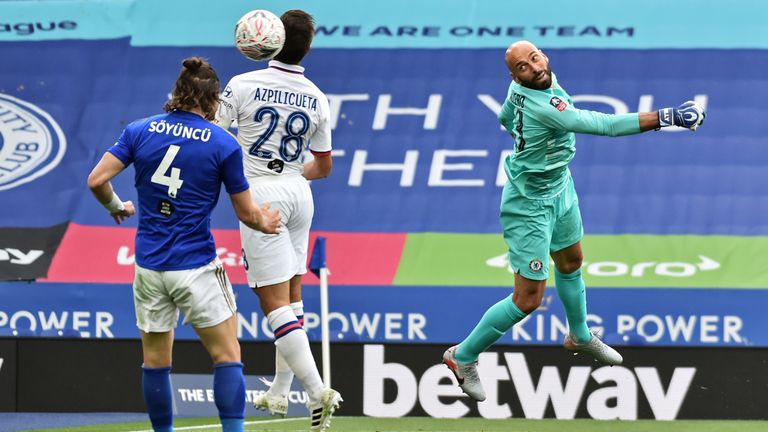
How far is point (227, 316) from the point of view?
6152 millimetres

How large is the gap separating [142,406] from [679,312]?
152 inches

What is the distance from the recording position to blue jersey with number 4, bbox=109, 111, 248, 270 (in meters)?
5.94

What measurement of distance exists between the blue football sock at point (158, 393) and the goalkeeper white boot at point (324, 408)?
826 mm

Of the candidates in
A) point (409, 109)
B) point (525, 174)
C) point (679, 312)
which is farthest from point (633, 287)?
point (525, 174)

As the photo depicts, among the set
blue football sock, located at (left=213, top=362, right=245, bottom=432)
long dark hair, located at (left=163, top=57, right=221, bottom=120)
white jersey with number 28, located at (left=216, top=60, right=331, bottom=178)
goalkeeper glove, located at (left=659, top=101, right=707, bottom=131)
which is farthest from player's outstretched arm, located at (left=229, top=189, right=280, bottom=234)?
goalkeeper glove, located at (left=659, top=101, right=707, bottom=131)

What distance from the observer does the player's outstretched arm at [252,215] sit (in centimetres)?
607

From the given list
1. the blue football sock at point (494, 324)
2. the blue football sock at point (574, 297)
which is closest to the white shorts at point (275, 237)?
the blue football sock at point (494, 324)

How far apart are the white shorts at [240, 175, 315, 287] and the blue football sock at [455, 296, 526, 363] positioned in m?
1.12

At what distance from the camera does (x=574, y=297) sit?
7.55 meters

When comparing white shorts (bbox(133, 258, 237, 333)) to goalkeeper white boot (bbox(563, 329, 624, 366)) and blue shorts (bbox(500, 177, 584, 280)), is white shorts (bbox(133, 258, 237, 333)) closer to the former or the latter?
blue shorts (bbox(500, 177, 584, 280))

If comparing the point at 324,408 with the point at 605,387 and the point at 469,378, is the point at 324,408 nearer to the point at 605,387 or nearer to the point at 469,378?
the point at 469,378

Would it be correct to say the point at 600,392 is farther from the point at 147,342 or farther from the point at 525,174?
the point at 147,342

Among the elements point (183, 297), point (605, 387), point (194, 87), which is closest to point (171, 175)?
point (194, 87)

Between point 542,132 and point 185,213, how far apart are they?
6.76 feet
